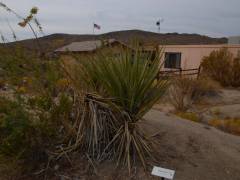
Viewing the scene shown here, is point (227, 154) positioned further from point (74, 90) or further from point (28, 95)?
point (28, 95)

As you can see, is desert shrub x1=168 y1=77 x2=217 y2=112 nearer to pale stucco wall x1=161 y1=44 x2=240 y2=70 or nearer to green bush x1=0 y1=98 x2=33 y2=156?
green bush x1=0 y1=98 x2=33 y2=156

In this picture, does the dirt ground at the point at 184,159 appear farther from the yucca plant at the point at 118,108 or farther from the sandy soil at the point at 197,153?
the yucca plant at the point at 118,108

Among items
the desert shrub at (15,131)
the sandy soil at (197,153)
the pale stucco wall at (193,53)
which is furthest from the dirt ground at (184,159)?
the pale stucco wall at (193,53)

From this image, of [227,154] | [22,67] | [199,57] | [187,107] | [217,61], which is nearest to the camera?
[22,67]

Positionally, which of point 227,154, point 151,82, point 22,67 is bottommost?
point 227,154

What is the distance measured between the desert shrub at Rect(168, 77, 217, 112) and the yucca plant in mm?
5641

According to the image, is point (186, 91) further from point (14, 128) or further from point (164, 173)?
point (14, 128)

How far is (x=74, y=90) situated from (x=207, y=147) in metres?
2.26

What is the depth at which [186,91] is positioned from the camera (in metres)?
11.5

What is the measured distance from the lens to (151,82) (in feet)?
13.0

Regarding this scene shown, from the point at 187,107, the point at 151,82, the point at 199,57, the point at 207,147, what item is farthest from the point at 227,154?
the point at 199,57

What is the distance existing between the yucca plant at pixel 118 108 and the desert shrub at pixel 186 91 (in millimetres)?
5641

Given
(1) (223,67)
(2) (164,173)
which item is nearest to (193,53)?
(1) (223,67)

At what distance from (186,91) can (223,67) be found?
7300 millimetres
